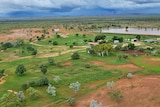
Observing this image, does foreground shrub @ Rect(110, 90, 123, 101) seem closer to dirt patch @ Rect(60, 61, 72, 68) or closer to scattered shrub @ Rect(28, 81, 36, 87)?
scattered shrub @ Rect(28, 81, 36, 87)

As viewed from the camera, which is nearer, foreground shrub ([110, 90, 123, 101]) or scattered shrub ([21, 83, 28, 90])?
foreground shrub ([110, 90, 123, 101])

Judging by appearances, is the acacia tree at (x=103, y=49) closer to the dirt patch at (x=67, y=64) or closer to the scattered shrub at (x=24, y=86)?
the dirt patch at (x=67, y=64)

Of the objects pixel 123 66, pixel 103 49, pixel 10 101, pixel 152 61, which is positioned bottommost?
pixel 123 66

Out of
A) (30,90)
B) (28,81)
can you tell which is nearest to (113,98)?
(30,90)

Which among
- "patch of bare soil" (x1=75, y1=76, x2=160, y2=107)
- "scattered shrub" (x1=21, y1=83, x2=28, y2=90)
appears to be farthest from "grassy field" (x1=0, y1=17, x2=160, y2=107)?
"patch of bare soil" (x1=75, y1=76, x2=160, y2=107)

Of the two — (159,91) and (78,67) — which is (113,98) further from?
(78,67)

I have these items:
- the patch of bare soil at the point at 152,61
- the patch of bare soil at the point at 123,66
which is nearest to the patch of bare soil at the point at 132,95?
the patch of bare soil at the point at 123,66

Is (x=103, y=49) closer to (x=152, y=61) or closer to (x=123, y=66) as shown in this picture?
(x=123, y=66)

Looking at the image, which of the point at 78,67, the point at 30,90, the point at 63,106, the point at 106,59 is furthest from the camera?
the point at 106,59

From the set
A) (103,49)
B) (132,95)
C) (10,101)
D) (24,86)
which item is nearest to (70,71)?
(24,86)
